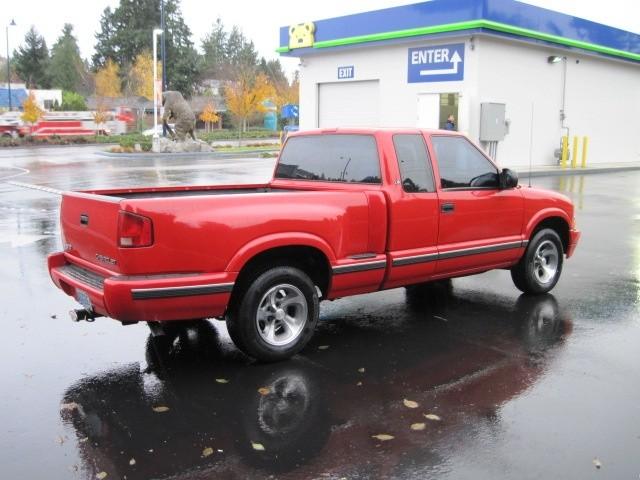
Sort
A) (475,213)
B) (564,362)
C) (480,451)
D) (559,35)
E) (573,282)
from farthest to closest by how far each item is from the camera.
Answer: (559,35), (573,282), (475,213), (564,362), (480,451)

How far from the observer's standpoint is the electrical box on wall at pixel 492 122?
73.0 feet

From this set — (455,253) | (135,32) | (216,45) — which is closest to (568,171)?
(455,253)

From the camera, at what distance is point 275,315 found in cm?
530

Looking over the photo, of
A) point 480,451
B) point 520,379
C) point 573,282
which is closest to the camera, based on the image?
point 480,451

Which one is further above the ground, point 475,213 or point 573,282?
point 475,213

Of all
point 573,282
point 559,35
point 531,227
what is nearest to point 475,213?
point 531,227

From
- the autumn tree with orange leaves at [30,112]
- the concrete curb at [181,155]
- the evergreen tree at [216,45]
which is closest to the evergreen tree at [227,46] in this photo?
the evergreen tree at [216,45]

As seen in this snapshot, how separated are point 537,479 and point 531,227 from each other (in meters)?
4.06

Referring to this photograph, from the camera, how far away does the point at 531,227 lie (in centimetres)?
723

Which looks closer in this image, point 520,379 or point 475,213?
point 520,379

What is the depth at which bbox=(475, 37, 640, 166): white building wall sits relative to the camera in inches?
915

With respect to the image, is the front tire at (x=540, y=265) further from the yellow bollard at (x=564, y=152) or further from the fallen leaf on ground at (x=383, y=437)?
the yellow bollard at (x=564, y=152)

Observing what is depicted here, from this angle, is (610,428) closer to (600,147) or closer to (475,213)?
(475,213)

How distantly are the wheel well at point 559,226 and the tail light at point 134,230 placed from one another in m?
4.51
